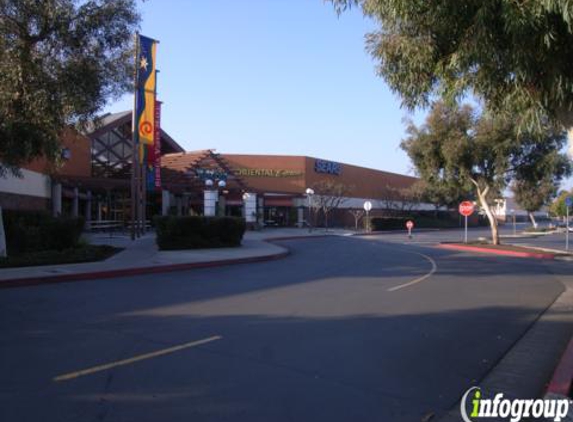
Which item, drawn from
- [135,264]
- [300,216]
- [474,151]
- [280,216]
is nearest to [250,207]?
[280,216]

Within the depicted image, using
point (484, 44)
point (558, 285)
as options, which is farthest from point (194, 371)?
point (558, 285)

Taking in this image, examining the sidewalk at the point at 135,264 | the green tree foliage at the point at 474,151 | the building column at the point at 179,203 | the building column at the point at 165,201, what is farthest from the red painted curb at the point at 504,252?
the building column at the point at 179,203

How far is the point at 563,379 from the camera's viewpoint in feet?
18.5

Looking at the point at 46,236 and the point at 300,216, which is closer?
the point at 46,236

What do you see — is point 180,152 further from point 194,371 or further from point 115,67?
point 194,371

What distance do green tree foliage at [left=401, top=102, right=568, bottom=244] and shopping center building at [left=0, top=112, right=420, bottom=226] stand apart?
14641 millimetres

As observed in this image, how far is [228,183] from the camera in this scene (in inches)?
1842

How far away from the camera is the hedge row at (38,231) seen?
18.8 metres

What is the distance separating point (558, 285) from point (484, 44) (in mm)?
9624

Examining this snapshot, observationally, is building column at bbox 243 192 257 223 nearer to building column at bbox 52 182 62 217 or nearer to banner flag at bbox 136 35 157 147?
building column at bbox 52 182 62 217

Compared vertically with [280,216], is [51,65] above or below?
above

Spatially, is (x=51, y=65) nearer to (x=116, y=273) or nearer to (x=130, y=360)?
(x=116, y=273)

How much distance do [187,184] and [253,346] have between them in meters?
36.8

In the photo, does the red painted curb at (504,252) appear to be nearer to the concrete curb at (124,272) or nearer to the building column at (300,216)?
the concrete curb at (124,272)
